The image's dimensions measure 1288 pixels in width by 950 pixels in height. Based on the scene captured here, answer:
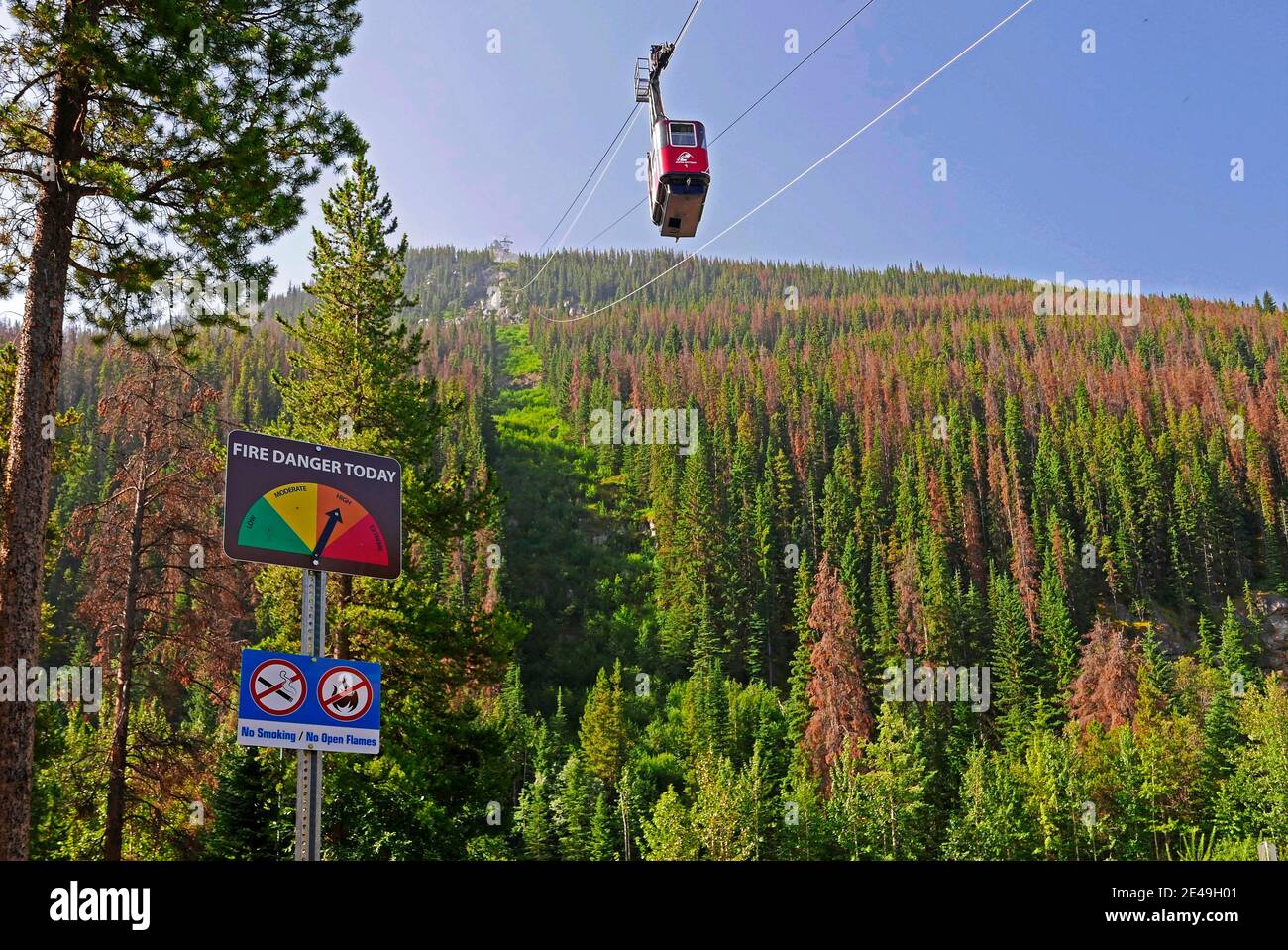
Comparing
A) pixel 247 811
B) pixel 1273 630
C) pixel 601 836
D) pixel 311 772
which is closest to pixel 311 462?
pixel 311 772

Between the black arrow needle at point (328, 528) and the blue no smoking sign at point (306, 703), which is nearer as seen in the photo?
the blue no smoking sign at point (306, 703)

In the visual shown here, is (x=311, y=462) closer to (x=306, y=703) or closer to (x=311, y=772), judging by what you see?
(x=306, y=703)

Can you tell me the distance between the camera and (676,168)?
61.8 ft

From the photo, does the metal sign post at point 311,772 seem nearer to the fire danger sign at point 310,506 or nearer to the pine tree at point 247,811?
the fire danger sign at point 310,506

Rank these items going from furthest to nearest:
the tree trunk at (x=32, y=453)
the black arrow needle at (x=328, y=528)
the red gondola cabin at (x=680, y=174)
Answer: the red gondola cabin at (x=680, y=174)
the tree trunk at (x=32, y=453)
the black arrow needle at (x=328, y=528)

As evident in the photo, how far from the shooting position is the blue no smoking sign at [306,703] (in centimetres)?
721

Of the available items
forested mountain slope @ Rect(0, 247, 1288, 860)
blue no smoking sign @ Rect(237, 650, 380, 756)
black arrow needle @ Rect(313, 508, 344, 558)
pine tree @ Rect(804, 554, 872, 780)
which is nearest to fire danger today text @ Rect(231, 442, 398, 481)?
black arrow needle @ Rect(313, 508, 344, 558)

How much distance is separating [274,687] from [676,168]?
13676 mm

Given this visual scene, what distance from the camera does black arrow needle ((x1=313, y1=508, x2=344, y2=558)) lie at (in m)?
7.86

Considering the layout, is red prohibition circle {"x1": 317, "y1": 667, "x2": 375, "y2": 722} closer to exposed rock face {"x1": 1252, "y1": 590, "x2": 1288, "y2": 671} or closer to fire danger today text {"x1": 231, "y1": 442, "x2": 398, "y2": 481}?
fire danger today text {"x1": 231, "y1": 442, "x2": 398, "y2": 481}

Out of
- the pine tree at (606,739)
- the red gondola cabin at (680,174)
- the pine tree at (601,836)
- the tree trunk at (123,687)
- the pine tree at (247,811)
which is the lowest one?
the pine tree at (601,836)

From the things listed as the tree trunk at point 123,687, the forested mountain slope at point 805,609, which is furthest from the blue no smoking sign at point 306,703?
the tree trunk at point 123,687

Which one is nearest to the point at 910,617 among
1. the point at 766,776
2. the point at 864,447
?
the point at 766,776
